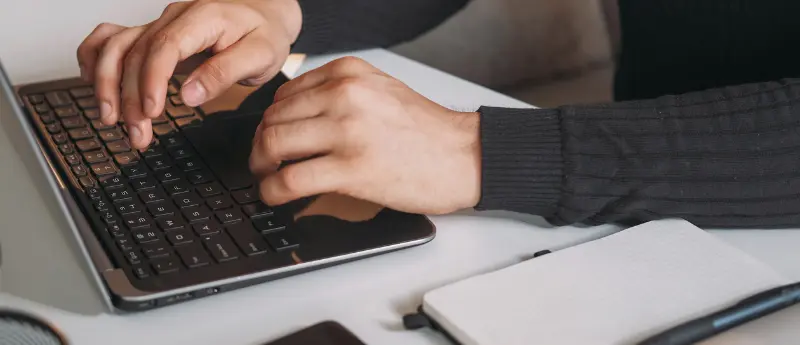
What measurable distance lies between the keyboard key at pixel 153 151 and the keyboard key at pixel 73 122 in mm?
94

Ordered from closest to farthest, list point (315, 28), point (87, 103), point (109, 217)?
point (109, 217), point (87, 103), point (315, 28)

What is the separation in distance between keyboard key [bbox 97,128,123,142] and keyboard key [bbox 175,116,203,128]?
51 millimetres

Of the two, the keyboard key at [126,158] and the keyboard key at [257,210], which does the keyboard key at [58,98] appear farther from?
the keyboard key at [257,210]

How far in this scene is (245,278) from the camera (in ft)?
1.76

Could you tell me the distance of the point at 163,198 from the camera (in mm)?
620

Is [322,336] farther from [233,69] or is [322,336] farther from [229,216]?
[233,69]

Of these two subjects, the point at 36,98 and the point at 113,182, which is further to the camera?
the point at 36,98

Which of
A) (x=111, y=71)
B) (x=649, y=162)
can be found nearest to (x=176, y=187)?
(x=111, y=71)

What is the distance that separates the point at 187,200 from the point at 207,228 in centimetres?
5

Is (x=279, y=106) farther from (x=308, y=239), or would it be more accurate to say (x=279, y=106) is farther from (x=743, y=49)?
(x=743, y=49)

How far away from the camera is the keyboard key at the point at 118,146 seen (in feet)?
2.29

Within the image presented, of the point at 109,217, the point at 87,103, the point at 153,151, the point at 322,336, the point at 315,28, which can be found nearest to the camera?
the point at 322,336

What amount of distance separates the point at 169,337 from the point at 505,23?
146cm

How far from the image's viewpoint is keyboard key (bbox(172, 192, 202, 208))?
0.61 metres
